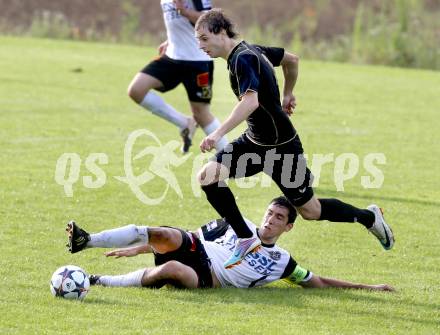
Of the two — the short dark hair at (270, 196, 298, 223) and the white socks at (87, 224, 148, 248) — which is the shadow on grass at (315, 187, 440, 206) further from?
the white socks at (87, 224, 148, 248)

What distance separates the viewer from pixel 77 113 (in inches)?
Answer: 684

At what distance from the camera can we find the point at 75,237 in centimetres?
702

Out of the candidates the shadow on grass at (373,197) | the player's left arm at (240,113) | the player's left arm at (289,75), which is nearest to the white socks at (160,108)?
the shadow on grass at (373,197)

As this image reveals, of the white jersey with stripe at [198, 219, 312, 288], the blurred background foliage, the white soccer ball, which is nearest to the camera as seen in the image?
the white soccer ball

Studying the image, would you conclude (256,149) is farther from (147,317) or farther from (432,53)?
(432,53)

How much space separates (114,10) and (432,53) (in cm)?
1532

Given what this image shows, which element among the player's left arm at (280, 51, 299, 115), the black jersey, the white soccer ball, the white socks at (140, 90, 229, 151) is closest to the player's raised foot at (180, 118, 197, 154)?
the white socks at (140, 90, 229, 151)

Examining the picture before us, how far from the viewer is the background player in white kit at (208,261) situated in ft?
23.8

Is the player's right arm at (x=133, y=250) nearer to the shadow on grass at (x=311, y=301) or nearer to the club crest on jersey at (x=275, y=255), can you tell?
the shadow on grass at (x=311, y=301)

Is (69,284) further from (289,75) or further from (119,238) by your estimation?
(289,75)

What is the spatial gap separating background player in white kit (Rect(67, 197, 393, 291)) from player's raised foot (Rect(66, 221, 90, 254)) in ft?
0.73

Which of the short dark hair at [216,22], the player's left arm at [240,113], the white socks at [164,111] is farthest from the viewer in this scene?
the white socks at [164,111]

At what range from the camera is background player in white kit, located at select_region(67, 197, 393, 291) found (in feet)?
23.8

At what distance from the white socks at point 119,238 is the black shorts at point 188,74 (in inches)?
207
